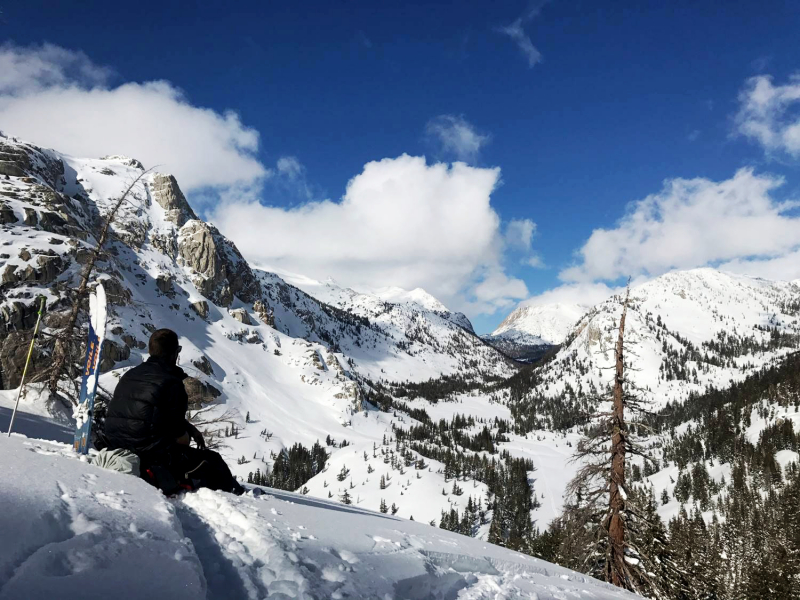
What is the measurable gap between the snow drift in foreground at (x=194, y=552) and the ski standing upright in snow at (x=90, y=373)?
5.41 feet

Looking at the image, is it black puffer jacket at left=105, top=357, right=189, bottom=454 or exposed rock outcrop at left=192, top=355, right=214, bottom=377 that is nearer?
black puffer jacket at left=105, top=357, right=189, bottom=454

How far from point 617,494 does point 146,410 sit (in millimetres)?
15892

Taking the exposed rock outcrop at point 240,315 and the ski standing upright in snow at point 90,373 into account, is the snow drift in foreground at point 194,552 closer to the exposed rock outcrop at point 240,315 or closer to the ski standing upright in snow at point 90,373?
the ski standing upright in snow at point 90,373

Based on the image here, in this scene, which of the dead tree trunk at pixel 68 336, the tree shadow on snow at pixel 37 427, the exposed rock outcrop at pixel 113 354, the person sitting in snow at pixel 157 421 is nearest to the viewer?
the person sitting in snow at pixel 157 421

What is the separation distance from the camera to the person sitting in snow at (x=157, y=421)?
660 centimetres

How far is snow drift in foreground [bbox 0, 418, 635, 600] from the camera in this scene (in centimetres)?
282

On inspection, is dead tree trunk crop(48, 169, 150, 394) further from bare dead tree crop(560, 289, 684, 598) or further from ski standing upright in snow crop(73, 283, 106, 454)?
bare dead tree crop(560, 289, 684, 598)

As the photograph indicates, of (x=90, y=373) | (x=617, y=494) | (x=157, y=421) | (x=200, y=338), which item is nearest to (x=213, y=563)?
(x=157, y=421)

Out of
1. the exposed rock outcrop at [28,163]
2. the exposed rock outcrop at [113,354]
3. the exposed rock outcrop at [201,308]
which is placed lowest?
the exposed rock outcrop at [113,354]

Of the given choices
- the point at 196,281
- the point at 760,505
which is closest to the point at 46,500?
the point at 760,505

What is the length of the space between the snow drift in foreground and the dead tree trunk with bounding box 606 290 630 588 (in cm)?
964

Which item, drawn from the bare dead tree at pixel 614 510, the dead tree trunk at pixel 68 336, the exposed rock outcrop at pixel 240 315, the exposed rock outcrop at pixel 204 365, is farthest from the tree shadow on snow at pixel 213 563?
the exposed rock outcrop at pixel 240 315

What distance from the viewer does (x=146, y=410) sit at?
6.58 meters

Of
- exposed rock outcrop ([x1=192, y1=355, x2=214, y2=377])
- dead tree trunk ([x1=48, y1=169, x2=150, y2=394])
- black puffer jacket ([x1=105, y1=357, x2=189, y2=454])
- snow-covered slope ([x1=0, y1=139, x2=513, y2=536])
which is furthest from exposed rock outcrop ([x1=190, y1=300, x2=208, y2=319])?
black puffer jacket ([x1=105, y1=357, x2=189, y2=454])
